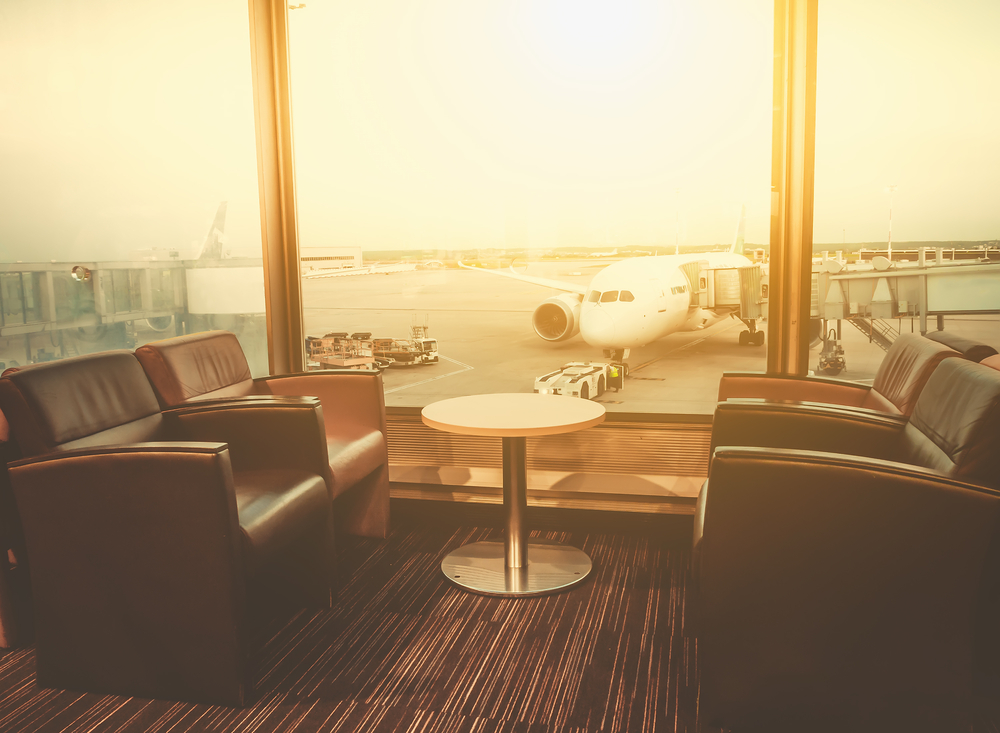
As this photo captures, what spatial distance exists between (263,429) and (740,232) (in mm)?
2301

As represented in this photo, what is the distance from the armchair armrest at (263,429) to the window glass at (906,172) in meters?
2.28

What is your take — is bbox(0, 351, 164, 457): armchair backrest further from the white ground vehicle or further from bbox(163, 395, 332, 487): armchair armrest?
the white ground vehicle

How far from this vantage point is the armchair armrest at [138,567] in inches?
69.5

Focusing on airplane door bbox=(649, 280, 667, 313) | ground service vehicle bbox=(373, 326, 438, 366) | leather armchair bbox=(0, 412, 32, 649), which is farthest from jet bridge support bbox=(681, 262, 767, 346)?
leather armchair bbox=(0, 412, 32, 649)

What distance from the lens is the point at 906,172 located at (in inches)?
117

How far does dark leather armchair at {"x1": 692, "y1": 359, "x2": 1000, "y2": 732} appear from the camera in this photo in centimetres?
150

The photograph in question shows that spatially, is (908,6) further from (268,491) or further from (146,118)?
(146,118)

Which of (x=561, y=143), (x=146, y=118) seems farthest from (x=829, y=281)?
(x=146, y=118)

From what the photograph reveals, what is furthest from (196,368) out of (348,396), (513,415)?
(513,415)

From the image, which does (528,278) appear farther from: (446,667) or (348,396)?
(446,667)

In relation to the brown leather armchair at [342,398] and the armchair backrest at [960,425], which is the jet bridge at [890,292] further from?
the brown leather armchair at [342,398]

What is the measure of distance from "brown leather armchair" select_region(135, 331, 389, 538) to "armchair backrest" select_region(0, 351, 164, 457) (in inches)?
12.3

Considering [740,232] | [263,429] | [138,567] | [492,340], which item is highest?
[740,232]

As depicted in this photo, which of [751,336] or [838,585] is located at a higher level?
[751,336]
